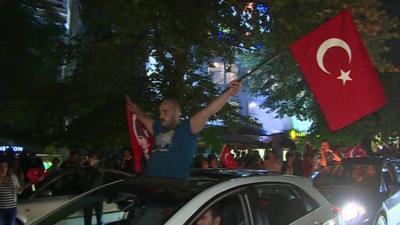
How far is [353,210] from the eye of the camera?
29.2ft

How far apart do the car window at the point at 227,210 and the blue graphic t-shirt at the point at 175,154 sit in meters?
0.89

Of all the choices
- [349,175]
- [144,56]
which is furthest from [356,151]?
[144,56]

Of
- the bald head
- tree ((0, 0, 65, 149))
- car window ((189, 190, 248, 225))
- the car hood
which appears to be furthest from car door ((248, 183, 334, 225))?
tree ((0, 0, 65, 149))

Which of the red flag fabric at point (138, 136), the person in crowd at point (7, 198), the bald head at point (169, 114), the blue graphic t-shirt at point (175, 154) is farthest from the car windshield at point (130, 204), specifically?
the person in crowd at point (7, 198)

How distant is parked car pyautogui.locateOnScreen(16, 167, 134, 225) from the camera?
27.8ft

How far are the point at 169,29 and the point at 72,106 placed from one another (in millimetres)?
3210

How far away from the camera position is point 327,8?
9219mm

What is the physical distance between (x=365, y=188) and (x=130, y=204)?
A: 6.36 meters

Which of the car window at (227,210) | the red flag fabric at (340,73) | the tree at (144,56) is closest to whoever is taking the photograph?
the car window at (227,210)

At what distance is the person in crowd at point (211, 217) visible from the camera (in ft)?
12.9

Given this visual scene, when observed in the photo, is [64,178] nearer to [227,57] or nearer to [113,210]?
[227,57]

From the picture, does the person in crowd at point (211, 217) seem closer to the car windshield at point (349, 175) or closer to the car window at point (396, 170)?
the car windshield at point (349, 175)

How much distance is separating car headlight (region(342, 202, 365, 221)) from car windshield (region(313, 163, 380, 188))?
0.87 m

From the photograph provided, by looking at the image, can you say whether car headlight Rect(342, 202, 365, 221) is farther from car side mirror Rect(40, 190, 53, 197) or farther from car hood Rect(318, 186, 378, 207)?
car side mirror Rect(40, 190, 53, 197)
